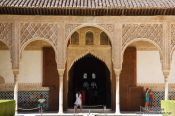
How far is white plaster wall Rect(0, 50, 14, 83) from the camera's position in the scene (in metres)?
17.7

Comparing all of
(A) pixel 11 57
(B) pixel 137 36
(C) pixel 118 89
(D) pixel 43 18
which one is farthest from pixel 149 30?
(A) pixel 11 57

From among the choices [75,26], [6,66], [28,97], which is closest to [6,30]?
[6,66]

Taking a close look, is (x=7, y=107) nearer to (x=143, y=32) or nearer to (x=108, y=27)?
(x=108, y=27)

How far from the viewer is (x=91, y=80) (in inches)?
795

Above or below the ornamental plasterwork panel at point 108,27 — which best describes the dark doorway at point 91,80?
below

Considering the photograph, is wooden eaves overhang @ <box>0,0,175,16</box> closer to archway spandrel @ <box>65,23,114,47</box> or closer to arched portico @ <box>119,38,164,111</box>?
archway spandrel @ <box>65,23,114,47</box>

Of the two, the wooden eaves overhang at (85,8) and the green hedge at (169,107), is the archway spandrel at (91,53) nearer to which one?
the wooden eaves overhang at (85,8)

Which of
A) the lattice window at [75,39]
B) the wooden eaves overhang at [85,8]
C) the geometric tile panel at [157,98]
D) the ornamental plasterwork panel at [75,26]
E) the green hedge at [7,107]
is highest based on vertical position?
the wooden eaves overhang at [85,8]

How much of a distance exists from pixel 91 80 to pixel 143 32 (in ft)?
15.7

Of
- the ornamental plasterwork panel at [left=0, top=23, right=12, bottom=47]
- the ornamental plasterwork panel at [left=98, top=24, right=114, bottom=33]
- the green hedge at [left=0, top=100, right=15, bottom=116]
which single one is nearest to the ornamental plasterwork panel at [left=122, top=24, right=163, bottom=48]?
the ornamental plasterwork panel at [left=98, top=24, right=114, bottom=33]

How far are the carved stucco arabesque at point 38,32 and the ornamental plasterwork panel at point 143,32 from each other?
235cm

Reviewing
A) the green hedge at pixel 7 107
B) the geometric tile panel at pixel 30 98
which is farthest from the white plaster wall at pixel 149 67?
the green hedge at pixel 7 107

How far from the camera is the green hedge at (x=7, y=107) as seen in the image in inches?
510

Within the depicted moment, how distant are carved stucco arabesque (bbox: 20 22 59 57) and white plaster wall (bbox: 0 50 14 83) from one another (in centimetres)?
178
